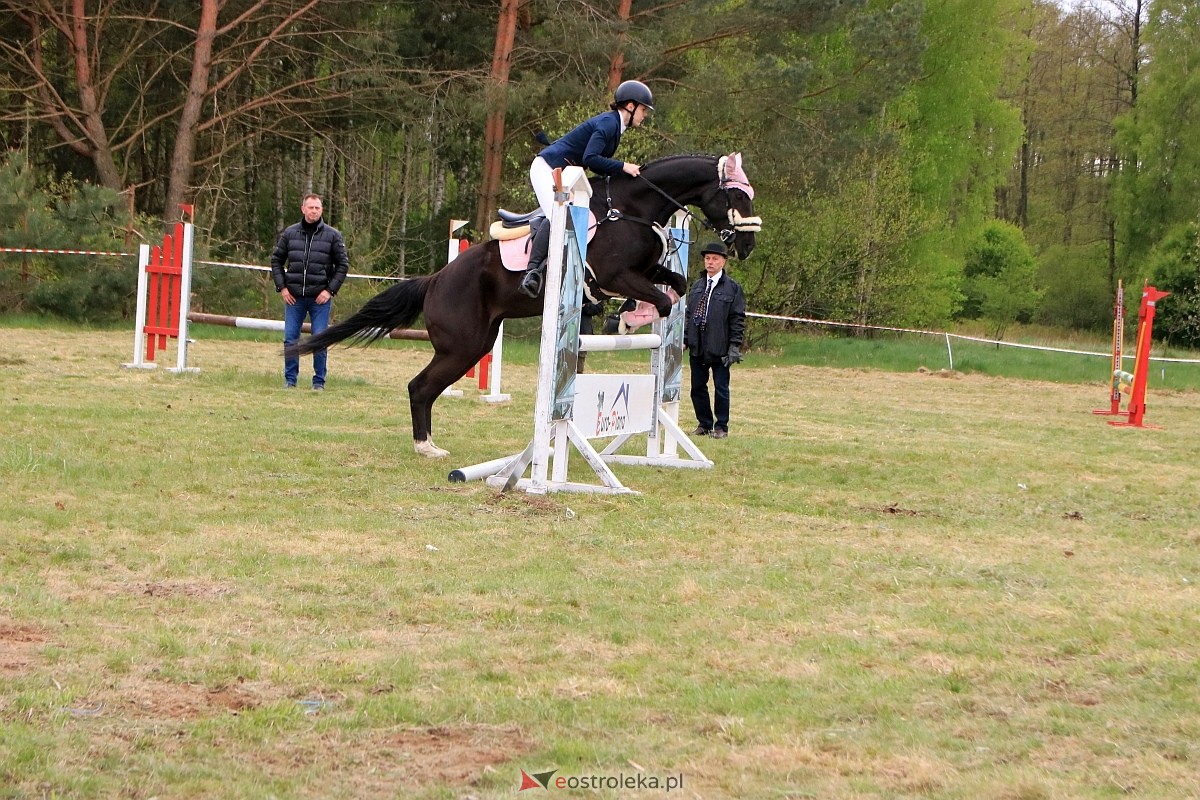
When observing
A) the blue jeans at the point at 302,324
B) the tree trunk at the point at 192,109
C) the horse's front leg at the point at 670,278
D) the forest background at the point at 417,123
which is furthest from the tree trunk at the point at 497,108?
the horse's front leg at the point at 670,278

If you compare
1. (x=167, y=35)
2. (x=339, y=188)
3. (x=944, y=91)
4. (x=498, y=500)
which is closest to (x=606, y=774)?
(x=498, y=500)

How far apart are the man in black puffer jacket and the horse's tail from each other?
337cm

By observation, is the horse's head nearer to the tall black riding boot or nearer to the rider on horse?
the rider on horse

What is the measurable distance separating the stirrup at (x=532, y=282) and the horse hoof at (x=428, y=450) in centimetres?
134

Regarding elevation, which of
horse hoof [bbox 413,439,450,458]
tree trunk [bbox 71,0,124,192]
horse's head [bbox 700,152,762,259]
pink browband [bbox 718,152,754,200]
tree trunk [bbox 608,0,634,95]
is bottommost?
horse hoof [bbox 413,439,450,458]

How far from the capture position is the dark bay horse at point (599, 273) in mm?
7449

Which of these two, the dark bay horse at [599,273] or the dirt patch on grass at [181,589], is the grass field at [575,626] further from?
the dark bay horse at [599,273]

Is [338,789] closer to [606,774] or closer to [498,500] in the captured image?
[606,774]

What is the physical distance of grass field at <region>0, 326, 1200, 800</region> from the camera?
2.95 m

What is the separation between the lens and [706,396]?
1052 centimetres

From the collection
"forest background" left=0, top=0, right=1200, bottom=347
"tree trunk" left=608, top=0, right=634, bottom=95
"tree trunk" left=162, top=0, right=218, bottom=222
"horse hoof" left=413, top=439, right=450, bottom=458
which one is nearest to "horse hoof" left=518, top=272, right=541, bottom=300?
"horse hoof" left=413, top=439, right=450, bottom=458

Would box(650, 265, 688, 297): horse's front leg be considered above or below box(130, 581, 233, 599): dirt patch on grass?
above

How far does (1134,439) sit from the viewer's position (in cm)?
1172

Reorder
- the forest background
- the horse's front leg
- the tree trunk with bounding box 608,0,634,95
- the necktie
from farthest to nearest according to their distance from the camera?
the tree trunk with bounding box 608,0,634,95 → the forest background → the necktie → the horse's front leg
